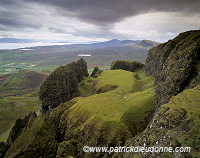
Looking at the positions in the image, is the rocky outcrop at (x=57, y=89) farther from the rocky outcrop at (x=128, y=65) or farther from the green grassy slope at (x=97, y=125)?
the rocky outcrop at (x=128, y=65)

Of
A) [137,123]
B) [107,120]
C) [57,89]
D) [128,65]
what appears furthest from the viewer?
[128,65]

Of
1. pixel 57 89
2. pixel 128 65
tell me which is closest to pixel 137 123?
pixel 57 89

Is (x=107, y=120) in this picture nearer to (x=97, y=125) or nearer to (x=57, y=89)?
(x=97, y=125)

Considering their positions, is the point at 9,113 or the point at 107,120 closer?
the point at 107,120

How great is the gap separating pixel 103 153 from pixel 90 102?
16.1 metres

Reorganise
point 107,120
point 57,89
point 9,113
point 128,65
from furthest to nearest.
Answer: point 128,65, point 9,113, point 57,89, point 107,120

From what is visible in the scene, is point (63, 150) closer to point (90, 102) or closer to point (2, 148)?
point (90, 102)

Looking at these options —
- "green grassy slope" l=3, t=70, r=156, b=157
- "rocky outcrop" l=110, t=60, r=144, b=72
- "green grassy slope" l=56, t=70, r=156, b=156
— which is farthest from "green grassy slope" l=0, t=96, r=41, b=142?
"rocky outcrop" l=110, t=60, r=144, b=72

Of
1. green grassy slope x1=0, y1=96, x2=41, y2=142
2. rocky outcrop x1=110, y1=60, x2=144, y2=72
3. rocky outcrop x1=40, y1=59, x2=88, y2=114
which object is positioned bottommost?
green grassy slope x1=0, y1=96, x2=41, y2=142

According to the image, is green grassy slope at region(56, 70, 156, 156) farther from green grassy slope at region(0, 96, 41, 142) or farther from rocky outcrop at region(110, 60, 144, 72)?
rocky outcrop at region(110, 60, 144, 72)

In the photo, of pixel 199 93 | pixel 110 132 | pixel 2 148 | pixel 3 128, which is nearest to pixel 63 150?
pixel 110 132

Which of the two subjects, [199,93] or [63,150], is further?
[63,150]

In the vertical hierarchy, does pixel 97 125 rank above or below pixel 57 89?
above

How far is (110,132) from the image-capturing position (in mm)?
26859
